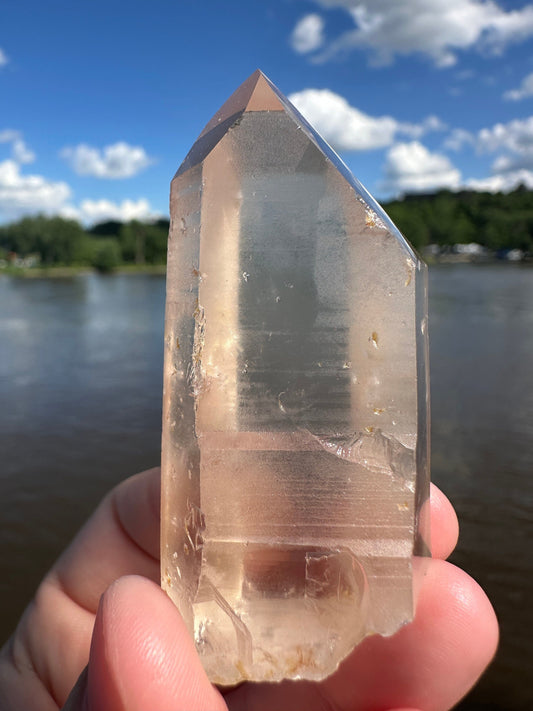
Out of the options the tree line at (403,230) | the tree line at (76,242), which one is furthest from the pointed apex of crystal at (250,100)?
the tree line at (76,242)

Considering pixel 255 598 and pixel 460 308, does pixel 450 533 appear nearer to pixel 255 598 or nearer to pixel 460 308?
pixel 255 598

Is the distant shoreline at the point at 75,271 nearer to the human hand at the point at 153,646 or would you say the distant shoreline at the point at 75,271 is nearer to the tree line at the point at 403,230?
the tree line at the point at 403,230

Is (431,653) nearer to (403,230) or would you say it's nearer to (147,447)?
(147,447)

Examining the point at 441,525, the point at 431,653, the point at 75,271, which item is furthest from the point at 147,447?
the point at 75,271

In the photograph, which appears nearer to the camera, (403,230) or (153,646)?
(153,646)

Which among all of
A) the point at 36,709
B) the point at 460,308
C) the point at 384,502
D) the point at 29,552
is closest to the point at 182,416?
the point at 384,502
